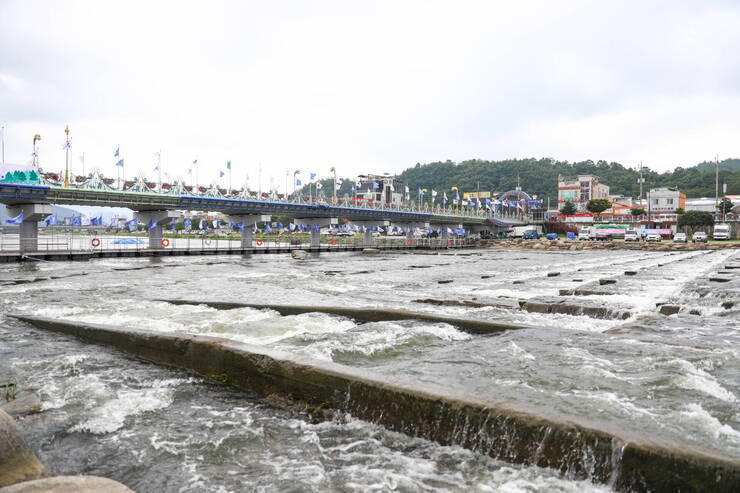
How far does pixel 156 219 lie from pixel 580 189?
154m

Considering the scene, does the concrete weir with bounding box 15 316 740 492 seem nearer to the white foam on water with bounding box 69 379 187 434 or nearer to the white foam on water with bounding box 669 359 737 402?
the white foam on water with bounding box 69 379 187 434

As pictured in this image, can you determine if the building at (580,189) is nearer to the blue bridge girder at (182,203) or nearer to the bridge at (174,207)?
the bridge at (174,207)

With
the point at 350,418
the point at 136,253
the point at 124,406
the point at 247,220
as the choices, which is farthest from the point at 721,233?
the point at 124,406

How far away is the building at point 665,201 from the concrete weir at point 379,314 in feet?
447

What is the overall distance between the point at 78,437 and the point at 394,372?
456cm

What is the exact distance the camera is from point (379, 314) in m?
13.0

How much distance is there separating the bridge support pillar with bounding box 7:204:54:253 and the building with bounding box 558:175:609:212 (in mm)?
154689

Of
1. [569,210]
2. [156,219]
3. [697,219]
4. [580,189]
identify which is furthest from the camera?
[580,189]

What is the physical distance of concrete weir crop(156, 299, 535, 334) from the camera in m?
11.5

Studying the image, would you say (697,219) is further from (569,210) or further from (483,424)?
(483,424)

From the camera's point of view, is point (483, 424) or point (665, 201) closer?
point (483, 424)

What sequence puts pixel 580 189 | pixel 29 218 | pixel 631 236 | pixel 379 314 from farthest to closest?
pixel 580 189 → pixel 631 236 → pixel 29 218 → pixel 379 314

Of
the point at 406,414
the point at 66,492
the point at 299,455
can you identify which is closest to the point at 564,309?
the point at 406,414

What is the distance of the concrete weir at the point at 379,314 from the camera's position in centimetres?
1152
